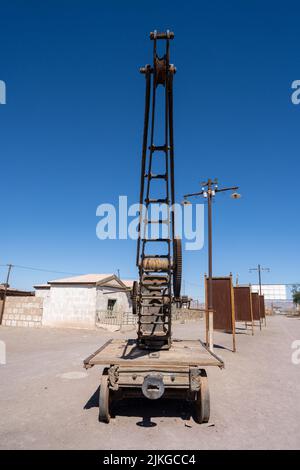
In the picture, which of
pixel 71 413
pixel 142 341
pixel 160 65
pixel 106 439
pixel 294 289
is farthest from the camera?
pixel 294 289

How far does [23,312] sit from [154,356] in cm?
1958

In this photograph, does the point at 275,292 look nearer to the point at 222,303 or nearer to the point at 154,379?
the point at 222,303

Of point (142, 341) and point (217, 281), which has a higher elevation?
point (217, 281)

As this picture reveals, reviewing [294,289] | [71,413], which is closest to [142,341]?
[71,413]

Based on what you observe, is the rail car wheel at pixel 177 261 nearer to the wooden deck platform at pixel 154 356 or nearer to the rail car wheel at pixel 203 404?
the wooden deck platform at pixel 154 356

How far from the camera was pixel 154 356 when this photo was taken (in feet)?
19.5

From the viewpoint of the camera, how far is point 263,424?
17.0 ft

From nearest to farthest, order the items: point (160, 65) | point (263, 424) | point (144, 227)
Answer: point (263, 424)
point (160, 65)
point (144, 227)

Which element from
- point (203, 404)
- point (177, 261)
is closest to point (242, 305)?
point (177, 261)

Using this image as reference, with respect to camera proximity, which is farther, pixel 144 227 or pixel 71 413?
pixel 144 227

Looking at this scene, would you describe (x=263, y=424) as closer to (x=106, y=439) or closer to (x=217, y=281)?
(x=106, y=439)

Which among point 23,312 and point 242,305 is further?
point 23,312

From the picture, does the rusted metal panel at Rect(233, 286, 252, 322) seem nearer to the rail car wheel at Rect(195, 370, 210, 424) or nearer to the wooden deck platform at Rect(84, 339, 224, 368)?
the wooden deck platform at Rect(84, 339, 224, 368)
